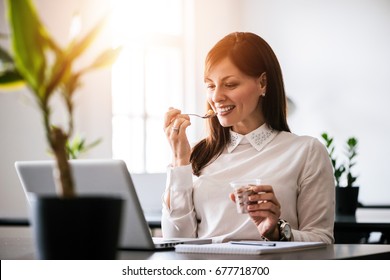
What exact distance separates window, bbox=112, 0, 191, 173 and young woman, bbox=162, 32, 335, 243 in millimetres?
3883

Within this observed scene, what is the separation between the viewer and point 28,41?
772mm

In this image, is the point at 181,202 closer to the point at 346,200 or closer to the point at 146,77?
the point at 346,200

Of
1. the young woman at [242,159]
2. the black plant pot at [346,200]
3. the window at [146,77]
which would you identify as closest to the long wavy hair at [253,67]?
the young woman at [242,159]

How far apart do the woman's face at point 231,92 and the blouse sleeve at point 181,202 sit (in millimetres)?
209

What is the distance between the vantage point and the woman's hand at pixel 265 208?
74.9 inches

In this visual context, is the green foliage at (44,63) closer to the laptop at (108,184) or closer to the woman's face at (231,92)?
the laptop at (108,184)

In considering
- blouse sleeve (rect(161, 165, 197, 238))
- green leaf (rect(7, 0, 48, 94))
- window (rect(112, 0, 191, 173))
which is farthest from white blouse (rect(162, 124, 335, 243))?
window (rect(112, 0, 191, 173))

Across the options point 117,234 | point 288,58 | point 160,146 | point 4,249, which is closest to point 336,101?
point 288,58

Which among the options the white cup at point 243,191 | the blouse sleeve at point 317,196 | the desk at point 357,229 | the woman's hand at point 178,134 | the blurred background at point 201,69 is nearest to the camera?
the white cup at point 243,191

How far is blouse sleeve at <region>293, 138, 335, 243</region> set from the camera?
2.17 m

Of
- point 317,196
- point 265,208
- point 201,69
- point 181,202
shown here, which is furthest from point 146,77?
point 265,208

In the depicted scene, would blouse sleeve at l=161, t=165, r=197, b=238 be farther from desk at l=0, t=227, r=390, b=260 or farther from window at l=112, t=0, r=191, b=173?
window at l=112, t=0, r=191, b=173

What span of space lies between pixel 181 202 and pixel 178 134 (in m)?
0.22

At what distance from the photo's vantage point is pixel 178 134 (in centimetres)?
230
